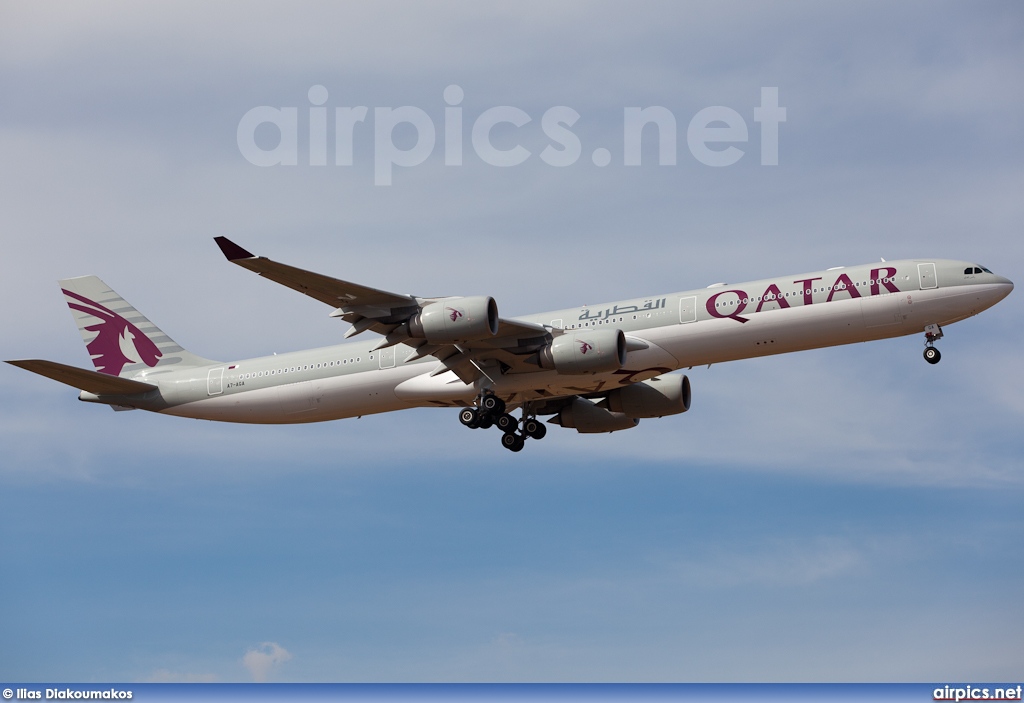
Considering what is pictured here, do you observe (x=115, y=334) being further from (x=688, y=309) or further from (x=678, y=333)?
(x=688, y=309)

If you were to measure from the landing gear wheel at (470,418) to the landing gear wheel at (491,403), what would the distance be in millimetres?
584

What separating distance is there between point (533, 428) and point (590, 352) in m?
7.04

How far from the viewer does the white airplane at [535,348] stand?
141 feet

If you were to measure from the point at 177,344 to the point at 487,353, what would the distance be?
1607 centimetres

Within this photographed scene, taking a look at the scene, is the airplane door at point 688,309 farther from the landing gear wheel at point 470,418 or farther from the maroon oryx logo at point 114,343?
the maroon oryx logo at point 114,343

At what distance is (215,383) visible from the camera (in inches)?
2000

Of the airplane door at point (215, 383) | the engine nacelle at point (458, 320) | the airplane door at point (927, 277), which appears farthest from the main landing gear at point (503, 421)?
the airplane door at point (927, 277)

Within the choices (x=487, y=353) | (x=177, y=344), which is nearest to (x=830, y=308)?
(x=487, y=353)

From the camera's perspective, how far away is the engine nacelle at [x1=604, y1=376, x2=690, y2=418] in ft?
169

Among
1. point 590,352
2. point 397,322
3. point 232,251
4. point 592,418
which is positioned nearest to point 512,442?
point 592,418

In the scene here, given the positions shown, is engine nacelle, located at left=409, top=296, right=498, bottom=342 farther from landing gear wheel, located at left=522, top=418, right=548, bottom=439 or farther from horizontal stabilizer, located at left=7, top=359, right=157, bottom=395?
horizontal stabilizer, located at left=7, top=359, right=157, bottom=395

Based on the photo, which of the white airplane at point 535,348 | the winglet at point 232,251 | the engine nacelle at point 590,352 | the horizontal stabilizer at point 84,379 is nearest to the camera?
the winglet at point 232,251

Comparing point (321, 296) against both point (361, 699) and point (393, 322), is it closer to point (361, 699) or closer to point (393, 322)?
point (393, 322)

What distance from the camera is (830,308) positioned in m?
43.0
